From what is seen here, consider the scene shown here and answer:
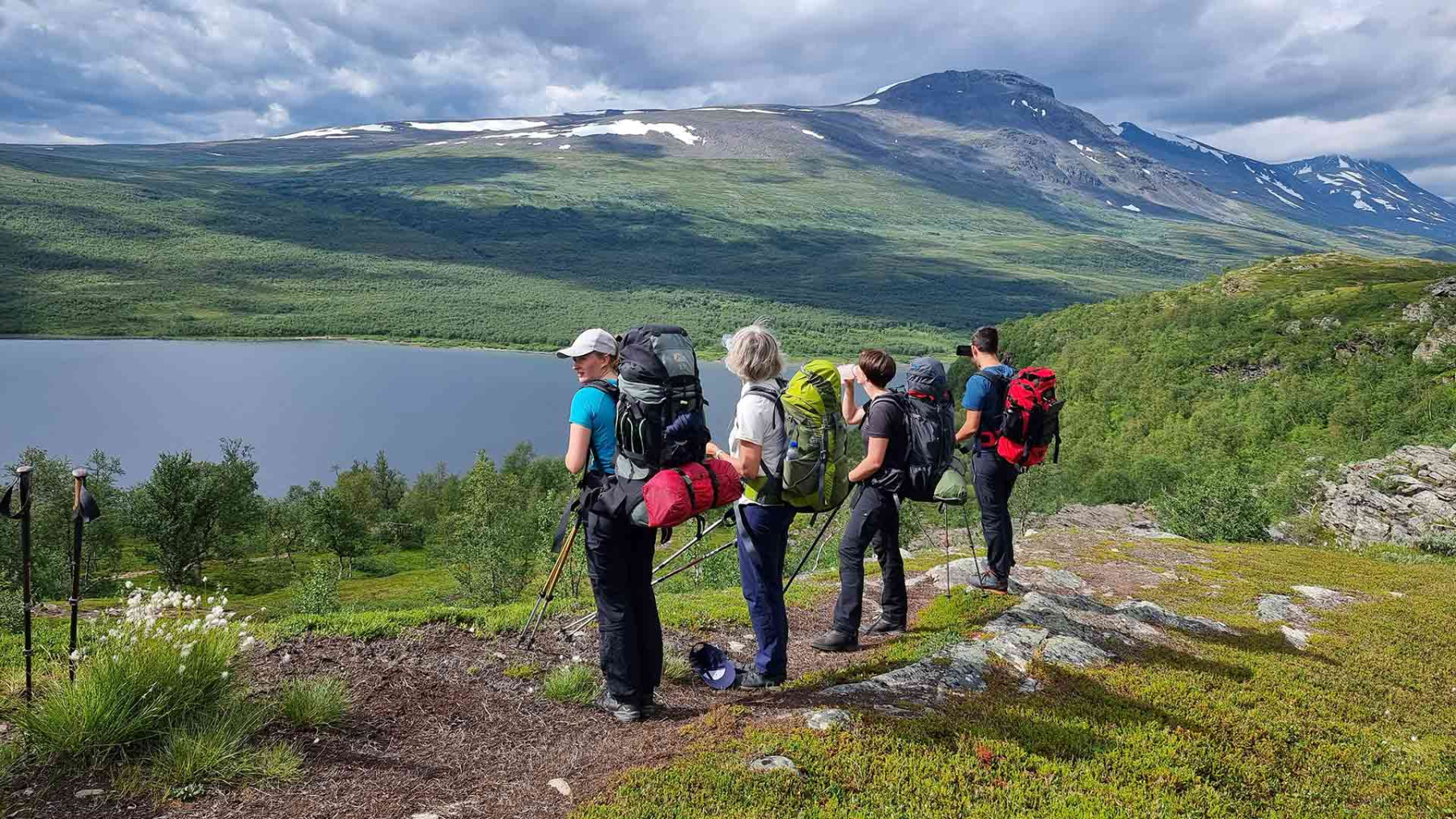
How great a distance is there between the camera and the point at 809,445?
20.3 ft

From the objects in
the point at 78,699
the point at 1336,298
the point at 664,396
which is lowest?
the point at 78,699

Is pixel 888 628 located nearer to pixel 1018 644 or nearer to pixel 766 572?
pixel 1018 644

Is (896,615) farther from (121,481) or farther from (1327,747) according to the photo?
(121,481)

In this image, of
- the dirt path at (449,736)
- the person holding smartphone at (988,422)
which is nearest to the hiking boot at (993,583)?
the person holding smartphone at (988,422)

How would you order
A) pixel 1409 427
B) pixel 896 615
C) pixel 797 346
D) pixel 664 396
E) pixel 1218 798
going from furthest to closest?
pixel 797 346 → pixel 1409 427 → pixel 896 615 → pixel 664 396 → pixel 1218 798

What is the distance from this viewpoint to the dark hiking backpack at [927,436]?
7461 millimetres

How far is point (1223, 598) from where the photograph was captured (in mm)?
10844

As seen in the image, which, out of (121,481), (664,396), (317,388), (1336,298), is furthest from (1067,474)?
(317,388)

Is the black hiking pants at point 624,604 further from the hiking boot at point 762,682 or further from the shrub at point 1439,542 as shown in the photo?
the shrub at point 1439,542

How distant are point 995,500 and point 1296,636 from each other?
3844 mm

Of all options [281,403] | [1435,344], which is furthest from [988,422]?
[281,403]

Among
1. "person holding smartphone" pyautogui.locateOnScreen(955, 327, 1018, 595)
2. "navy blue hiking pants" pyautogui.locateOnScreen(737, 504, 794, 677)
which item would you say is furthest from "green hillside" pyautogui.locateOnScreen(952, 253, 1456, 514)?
"navy blue hiking pants" pyautogui.locateOnScreen(737, 504, 794, 677)

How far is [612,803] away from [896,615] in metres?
4.76

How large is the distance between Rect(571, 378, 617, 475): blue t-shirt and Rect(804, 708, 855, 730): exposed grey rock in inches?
97.2
